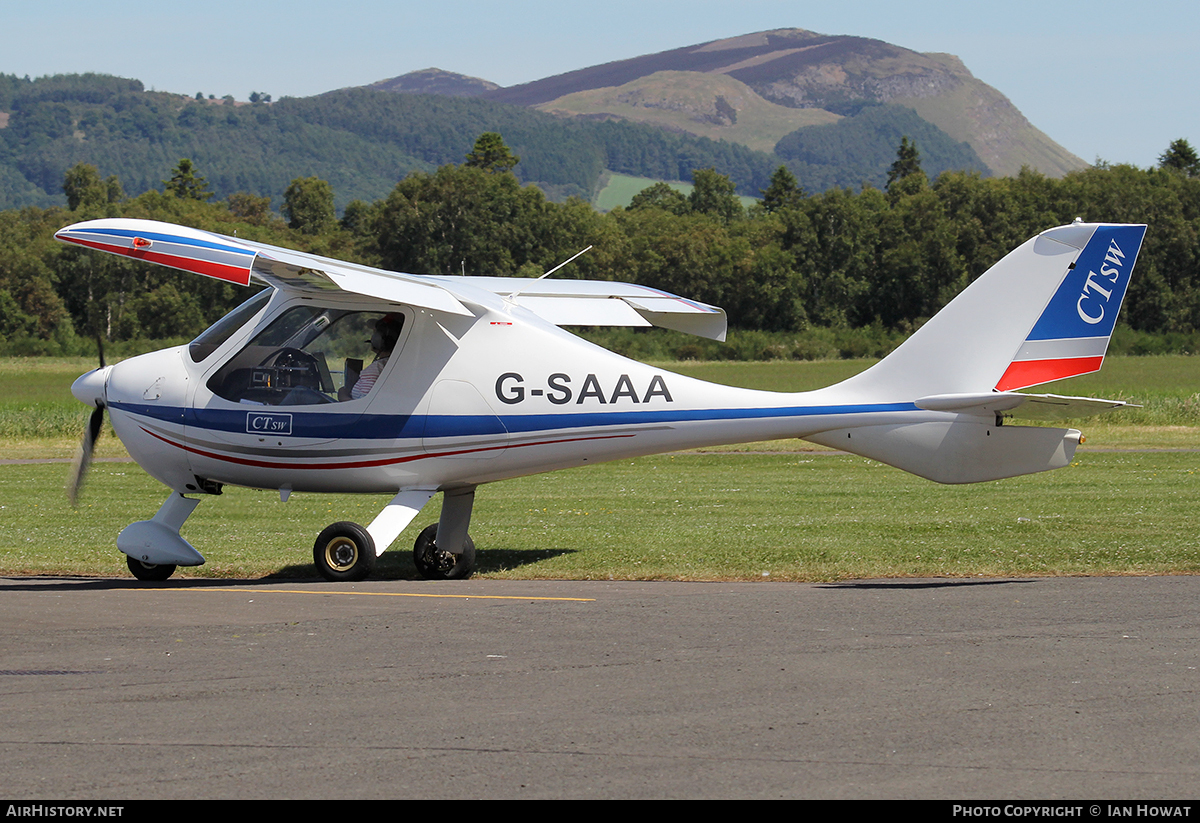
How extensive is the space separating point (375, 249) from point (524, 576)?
97977 millimetres

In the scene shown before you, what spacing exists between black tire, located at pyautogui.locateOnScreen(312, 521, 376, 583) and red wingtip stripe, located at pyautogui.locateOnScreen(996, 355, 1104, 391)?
5.68 m

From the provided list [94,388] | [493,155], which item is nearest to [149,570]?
[94,388]

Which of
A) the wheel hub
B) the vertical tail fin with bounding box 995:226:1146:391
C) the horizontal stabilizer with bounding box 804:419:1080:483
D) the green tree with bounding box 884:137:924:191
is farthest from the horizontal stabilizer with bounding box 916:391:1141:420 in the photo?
the green tree with bounding box 884:137:924:191

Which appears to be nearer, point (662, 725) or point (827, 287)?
point (662, 725)

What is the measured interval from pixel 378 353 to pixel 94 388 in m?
2.99

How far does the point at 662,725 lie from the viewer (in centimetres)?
660

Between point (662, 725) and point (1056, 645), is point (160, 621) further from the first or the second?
point (1056, 645)

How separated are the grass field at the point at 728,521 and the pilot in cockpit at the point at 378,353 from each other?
6.71 feet

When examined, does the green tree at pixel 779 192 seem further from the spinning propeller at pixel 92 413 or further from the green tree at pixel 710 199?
the spinning propeller at pixel 92 413

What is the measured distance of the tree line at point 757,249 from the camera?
9456cm

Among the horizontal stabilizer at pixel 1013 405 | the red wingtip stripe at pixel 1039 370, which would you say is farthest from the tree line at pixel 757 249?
the red wingtip stripe at pixel 1039 370

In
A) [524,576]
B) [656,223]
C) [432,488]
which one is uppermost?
[656,223]
